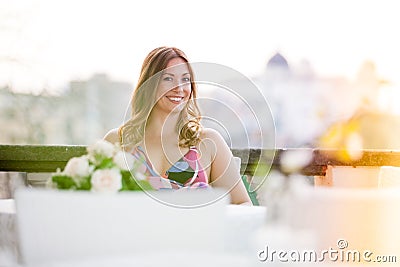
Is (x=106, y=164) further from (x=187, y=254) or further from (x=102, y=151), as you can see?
(x=187, y=254)

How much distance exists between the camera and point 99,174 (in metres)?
1.76

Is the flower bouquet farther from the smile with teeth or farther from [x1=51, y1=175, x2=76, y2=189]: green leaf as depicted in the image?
the smile with teeth

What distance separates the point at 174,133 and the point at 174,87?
8.0 inches

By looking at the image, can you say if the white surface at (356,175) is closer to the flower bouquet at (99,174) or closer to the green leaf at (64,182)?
the flower bouquet at (99,174)

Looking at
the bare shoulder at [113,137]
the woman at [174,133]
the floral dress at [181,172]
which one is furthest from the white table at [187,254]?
the bare shoulder at [113,137]

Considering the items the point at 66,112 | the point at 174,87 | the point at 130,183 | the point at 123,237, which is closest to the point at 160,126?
the point at 174,87

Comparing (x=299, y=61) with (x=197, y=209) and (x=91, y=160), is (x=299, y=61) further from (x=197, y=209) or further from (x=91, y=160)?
(x=197, y=209)

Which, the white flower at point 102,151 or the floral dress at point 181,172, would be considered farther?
the floral dress at point 181,172

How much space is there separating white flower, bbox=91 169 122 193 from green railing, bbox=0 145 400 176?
172 cm

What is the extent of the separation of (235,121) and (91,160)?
952 mm

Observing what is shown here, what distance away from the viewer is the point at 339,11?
4484mm

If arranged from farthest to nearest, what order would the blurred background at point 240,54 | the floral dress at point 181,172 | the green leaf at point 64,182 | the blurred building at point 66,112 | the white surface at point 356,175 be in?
the blurred building at point 66,112 → the blurred background at point 240,54 → the white surface at point 356,175 → the floral dress at point 181,172 → the green leaf at point 64,182

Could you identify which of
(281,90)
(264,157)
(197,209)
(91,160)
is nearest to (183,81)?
(264,157)

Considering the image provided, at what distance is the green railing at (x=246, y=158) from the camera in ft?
11.3
